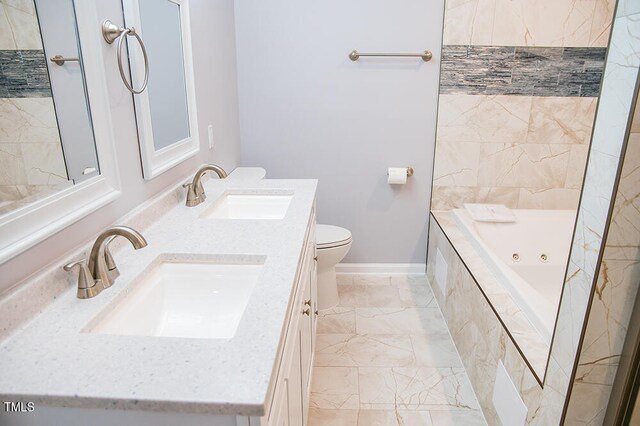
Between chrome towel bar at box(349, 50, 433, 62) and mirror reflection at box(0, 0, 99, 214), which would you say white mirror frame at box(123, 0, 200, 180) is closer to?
mirror reflection at box(0, 0, 99, 214)

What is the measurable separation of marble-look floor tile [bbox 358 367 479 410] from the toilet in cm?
60

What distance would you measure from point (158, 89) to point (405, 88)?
160 cm

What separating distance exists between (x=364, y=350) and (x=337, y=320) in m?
0.32

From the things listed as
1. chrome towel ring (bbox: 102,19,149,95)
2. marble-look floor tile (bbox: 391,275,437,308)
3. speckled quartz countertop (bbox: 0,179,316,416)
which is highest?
chrome towel ring (bbox: 102,19,149,95)

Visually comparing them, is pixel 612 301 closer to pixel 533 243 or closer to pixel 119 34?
pixel 119 34

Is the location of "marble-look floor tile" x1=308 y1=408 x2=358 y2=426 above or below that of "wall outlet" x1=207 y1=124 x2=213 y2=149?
below

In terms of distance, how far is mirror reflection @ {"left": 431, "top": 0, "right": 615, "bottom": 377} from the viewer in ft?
8.46

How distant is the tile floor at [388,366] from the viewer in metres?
1.87


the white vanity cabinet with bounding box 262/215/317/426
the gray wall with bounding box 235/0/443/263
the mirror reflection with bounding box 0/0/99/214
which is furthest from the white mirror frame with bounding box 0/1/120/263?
the gray wall with bounding box 235/0/443/263

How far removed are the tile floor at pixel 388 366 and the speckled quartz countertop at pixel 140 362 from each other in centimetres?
104

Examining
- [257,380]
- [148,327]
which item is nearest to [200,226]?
[148,327]

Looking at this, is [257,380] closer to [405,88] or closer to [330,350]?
[330,350]

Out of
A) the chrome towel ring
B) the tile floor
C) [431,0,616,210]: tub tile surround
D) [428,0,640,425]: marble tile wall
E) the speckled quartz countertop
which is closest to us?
the speckled quartz countertop

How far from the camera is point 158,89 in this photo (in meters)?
1.68
